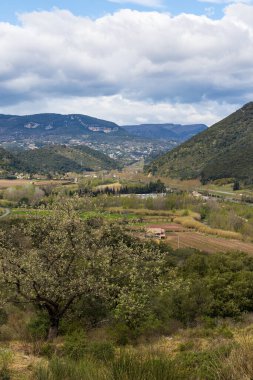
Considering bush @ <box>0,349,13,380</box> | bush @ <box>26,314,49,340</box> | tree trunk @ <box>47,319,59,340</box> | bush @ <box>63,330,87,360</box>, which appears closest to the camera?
bush @ <box>0,349,13,380</box>

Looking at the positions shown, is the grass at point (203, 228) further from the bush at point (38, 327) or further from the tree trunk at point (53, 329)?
the tree trunk at point (53, 329)

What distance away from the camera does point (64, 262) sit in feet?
58.0

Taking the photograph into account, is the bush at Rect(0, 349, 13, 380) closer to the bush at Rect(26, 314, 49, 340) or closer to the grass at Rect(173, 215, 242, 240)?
the bush at Rect(26, 314, 49, 340)

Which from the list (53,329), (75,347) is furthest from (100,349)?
(53,329)

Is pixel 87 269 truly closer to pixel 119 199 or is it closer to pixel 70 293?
pixel 70 293

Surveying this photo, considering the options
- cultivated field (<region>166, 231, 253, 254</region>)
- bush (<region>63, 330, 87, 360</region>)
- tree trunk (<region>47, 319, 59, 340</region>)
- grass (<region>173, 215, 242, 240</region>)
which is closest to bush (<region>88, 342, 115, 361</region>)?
bush (<region>63, 330, 87, 360</region>)

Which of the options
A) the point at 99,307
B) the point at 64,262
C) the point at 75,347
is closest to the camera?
the point at 75,347

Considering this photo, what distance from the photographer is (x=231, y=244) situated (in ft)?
260

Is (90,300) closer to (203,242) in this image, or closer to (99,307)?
(99,307)

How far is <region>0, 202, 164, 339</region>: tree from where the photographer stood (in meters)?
16.3

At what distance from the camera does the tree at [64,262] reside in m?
16.3

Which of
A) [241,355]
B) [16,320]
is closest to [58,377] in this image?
[241,355]

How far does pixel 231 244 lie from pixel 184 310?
2288 inches

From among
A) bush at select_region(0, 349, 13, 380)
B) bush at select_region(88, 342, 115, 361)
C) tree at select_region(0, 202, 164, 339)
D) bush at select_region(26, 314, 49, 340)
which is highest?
tree at select_region(0, 202, 164, 339)
